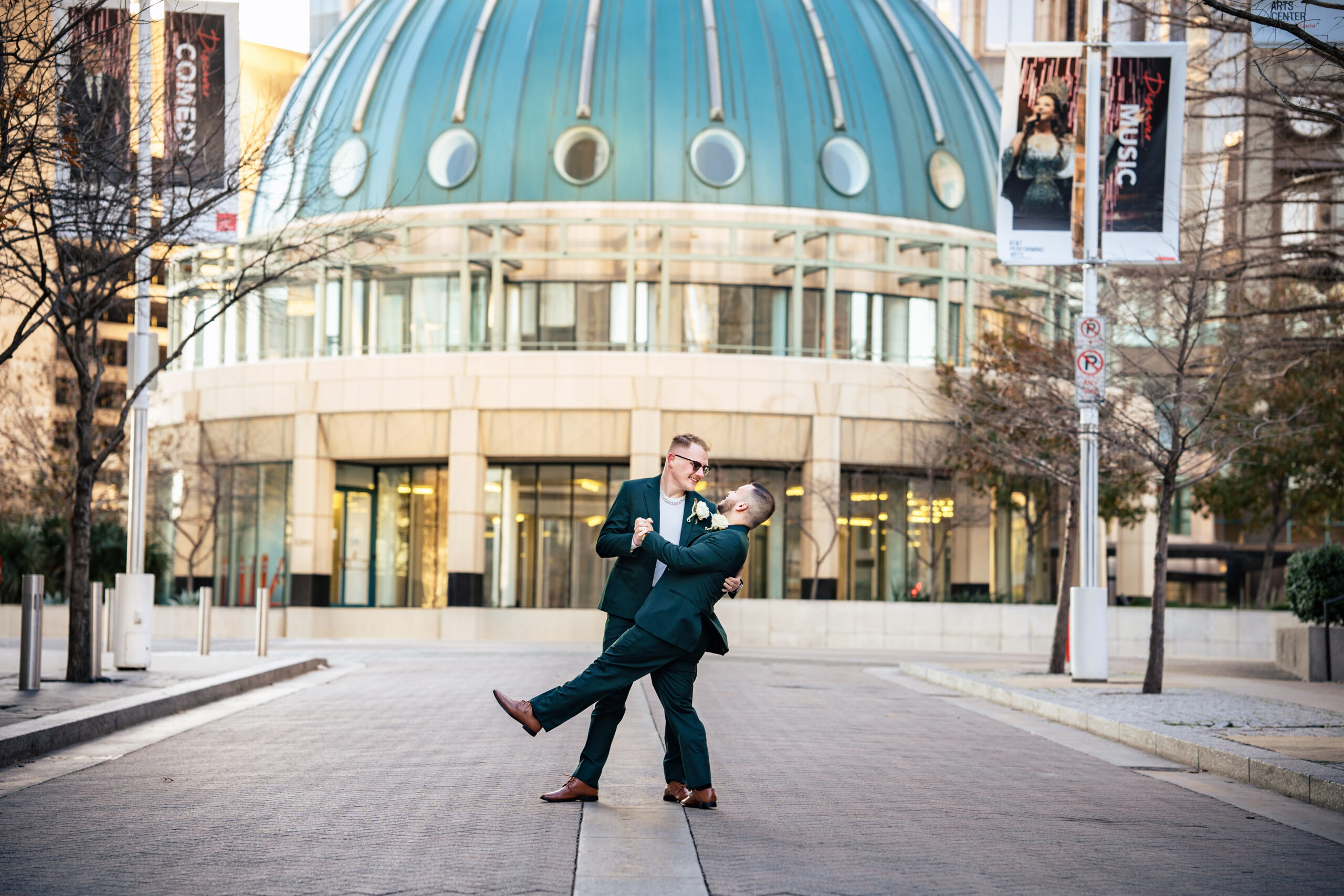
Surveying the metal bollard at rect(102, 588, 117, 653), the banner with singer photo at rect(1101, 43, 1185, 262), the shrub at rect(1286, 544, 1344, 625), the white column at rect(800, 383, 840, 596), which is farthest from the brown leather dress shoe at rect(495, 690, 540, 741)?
the white column at rect(800, 383, 840, 596)

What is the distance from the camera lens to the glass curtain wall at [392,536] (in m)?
43.5

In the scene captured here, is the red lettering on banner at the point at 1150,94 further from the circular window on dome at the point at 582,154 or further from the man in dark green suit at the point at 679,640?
the circular window on dome at the point at 582,154

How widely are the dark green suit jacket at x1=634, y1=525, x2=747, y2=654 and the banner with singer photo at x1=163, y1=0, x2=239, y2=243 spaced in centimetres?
1004

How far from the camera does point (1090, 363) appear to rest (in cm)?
1842

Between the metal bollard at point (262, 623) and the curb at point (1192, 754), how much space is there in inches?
413

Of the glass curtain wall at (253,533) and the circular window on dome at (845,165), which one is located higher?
the circular window on dome at (845,165)

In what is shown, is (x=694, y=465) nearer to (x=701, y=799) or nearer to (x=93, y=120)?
(x=701, y=799)

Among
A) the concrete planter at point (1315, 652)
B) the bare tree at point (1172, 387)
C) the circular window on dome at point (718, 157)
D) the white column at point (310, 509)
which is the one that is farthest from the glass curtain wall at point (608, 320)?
the concrete planter at point (1315, 652)

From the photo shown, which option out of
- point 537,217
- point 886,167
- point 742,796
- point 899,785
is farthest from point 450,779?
point 886,167

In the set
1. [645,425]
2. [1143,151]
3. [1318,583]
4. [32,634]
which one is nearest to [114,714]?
[32,634]

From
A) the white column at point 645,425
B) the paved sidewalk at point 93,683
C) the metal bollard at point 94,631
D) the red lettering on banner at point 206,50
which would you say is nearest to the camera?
the paved sidewalk at point 93,683

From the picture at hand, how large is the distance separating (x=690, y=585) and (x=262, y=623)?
16066mm

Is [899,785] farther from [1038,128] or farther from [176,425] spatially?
[176,425]

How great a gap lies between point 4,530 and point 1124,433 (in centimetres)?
2795
